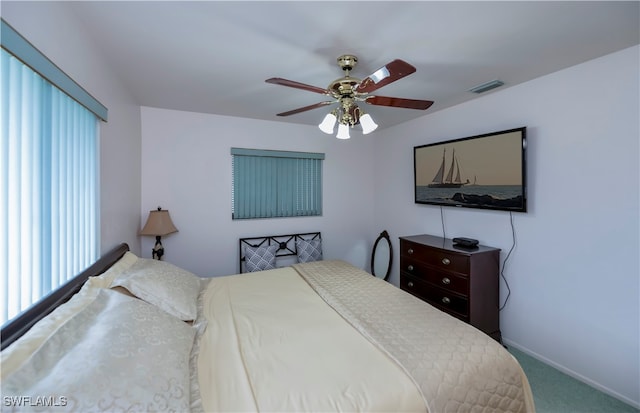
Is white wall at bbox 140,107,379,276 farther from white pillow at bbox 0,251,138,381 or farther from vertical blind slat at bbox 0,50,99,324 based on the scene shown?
white pillow at bbox 0,251,138,381

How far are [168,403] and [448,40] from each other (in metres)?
2.42

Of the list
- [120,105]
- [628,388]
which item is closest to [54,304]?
[120,105]

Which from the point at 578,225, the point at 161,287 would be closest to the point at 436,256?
the point at 578,225

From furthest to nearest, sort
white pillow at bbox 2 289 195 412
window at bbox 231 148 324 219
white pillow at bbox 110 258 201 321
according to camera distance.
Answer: window at bbox 231 148 324 219 < white pillow at bbox 110 258 201 321 < white pillow at bbox 2 289 195 412

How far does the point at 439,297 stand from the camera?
279 centimetres

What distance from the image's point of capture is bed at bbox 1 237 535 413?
843 millimetres

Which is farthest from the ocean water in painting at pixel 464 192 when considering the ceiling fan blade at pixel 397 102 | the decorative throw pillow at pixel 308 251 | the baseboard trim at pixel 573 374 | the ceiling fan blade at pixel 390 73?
the ceiling fan blade at pixel 390 73

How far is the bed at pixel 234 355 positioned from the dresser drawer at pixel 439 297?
964mm

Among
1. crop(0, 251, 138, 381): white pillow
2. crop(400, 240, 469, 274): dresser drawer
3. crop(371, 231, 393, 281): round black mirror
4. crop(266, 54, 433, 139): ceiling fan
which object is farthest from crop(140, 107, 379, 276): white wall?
crop(266, 54, 433, 139): ceiling fan

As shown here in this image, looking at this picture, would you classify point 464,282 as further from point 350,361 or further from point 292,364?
point 292,364

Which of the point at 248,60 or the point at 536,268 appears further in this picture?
the point at 536,268

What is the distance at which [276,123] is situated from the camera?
147 inches

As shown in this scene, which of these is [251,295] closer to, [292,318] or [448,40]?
[292,318]

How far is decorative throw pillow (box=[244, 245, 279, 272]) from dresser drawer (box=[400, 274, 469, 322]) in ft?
5.62
